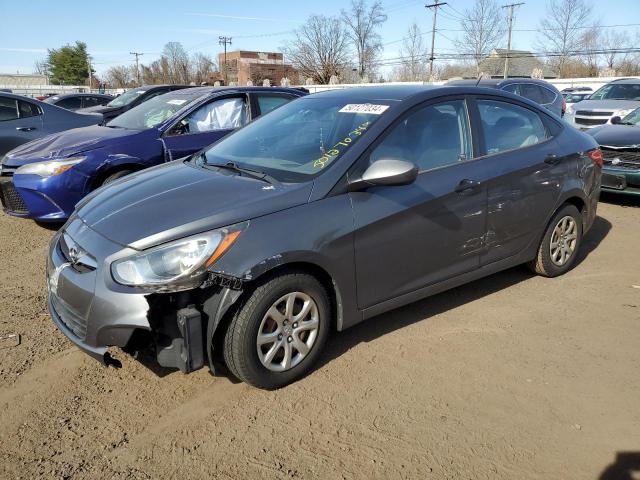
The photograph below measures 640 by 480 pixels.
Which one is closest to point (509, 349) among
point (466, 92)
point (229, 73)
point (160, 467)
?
point (466, 92)

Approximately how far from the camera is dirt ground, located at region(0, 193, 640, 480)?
96.3 inches

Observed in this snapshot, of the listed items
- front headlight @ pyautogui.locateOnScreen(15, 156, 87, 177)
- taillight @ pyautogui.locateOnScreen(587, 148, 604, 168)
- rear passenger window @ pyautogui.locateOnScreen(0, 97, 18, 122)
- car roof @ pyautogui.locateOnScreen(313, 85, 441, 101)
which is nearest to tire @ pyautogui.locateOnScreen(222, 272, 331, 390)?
car roof @ pyautogui.locateOnScreen(313, 85, 441, 101)

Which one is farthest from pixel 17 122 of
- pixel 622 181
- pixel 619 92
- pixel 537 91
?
pixel 619 92

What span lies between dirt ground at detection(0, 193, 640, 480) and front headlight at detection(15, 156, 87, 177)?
190 cm

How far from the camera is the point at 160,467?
242 centimetres

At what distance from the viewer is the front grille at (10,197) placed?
19.0ft

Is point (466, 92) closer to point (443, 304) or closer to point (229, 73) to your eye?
point (443, 304)

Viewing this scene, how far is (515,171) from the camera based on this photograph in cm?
404

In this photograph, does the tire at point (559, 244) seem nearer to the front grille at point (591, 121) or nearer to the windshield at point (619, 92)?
the front grille at point (591, 121)

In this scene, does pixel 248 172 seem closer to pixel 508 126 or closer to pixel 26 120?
pixel 508 126

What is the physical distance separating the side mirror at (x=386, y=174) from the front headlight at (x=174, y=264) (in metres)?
0.91

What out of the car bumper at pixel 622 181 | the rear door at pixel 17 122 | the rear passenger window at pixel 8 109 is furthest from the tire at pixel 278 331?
the rear passenger window at pixel 8 109

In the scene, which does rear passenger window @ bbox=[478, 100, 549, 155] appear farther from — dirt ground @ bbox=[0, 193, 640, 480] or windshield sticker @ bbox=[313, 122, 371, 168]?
dirt ground @ bbox=[0, 193, 640, 480]

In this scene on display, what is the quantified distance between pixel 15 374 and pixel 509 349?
3167 mm
